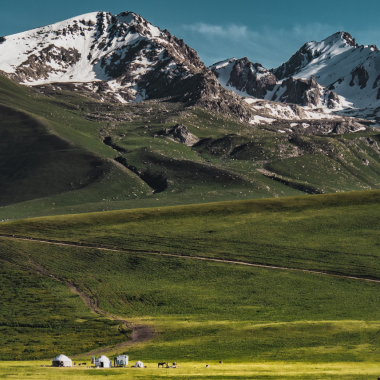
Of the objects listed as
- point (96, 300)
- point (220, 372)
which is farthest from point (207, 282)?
point (220, 372)

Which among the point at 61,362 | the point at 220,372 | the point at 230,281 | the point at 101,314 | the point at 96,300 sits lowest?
the point at 220,372

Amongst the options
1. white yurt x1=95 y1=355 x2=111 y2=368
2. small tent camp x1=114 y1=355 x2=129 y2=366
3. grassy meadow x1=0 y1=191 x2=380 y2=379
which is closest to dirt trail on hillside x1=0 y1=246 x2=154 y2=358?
grassy meadow x1=0 y1=191 x2=380 y2=379

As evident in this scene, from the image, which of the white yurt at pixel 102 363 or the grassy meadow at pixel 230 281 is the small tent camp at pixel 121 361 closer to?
the white yurt at pixel 102 363

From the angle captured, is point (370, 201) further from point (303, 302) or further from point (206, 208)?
point (303, 302)

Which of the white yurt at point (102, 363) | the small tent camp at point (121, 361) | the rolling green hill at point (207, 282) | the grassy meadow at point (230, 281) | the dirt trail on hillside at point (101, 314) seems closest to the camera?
the white yurt at point (102, 363)

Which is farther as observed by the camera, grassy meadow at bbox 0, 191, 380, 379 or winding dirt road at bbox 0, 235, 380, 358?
winding dirt road at bbox 0, 235, 380, 358

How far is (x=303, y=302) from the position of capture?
74.4m

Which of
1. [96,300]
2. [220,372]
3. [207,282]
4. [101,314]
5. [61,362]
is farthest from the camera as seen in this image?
[207,282]

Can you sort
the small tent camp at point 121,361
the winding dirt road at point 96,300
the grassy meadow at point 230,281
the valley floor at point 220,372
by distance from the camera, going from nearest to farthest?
the valley floor at point 220,372 < the small tent camp at point 121,361 < the grassy meadow at point 230,281 < the winding dirt road at point 96,300

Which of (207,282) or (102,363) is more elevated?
(207,282)

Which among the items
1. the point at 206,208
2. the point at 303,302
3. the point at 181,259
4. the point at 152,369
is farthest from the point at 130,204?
the point at 152,369

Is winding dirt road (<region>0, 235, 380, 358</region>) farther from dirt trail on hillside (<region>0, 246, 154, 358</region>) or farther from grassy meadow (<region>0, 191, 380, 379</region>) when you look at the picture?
grassy meadow (<region>0, 191, 380, 379</region>)

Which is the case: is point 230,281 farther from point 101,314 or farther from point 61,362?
point 61,362

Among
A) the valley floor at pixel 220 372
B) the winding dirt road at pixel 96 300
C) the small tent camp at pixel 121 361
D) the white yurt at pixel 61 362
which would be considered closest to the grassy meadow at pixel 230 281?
the valley floor at pixel 220 372
